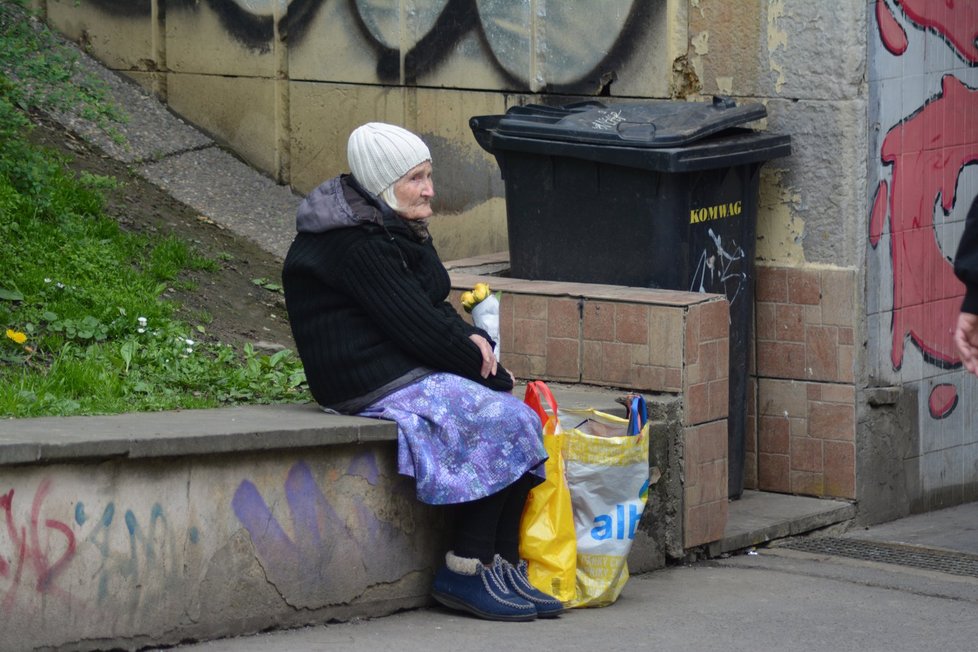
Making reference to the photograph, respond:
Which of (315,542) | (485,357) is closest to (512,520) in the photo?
(485,357)

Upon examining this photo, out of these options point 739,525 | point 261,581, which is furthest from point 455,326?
point 739,525

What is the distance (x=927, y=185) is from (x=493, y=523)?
2.79 meters

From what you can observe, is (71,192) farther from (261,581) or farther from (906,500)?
(906,500)

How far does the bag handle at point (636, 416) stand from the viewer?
16.8 feet

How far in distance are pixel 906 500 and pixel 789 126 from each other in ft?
5.52

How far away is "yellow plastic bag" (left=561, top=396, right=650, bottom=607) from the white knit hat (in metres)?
0.98

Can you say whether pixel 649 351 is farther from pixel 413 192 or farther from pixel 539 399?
pixel 413 192

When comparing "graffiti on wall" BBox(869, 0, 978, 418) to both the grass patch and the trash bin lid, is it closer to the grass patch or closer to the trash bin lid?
the trash bin lid

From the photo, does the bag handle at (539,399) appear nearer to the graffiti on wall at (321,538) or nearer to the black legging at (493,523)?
the black legging at (493,523)

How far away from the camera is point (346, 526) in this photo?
185 inches

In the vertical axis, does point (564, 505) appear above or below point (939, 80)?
below

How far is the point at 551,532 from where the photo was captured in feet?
16.0

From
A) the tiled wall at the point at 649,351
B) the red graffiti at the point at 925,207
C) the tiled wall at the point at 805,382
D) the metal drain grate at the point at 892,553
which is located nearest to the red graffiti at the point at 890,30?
the red graffiti at the point at 925,207

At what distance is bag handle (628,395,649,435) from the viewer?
16.8 feet
